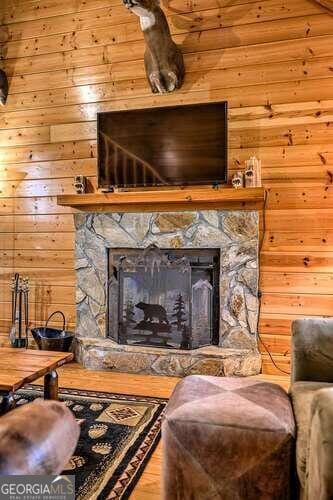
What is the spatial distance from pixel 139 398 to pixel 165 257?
3.95ft

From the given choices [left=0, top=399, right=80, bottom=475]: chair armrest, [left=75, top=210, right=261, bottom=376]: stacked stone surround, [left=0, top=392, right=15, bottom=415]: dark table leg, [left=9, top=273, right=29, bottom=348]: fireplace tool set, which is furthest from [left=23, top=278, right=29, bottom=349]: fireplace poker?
[left=0, top=399, right=80, bottom=475]: chair armrest

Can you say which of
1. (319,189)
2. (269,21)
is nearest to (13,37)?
(269,21)

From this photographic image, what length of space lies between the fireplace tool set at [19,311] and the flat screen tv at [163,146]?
129cm

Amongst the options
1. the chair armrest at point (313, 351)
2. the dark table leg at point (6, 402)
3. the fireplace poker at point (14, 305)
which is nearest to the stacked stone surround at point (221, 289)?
the fireplace poker at point (14, 305)

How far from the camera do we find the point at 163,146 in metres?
3.47

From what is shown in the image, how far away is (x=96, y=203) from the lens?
11.6ft

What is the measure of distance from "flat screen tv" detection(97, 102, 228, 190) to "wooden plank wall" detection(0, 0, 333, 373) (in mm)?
183

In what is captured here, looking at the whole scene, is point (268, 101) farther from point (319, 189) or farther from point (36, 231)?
point (36, 231)

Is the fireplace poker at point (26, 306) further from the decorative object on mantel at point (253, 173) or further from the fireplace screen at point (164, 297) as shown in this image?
the decorative object on mantel at point (253, 173)

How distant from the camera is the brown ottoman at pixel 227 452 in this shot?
1396 mm

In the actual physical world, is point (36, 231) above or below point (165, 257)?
above

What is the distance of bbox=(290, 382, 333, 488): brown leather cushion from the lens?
1.34m

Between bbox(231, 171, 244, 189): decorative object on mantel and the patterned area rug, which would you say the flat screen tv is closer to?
bbox(231, 171, 244, 189): decorative object on mantel

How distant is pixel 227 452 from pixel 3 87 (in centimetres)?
401
